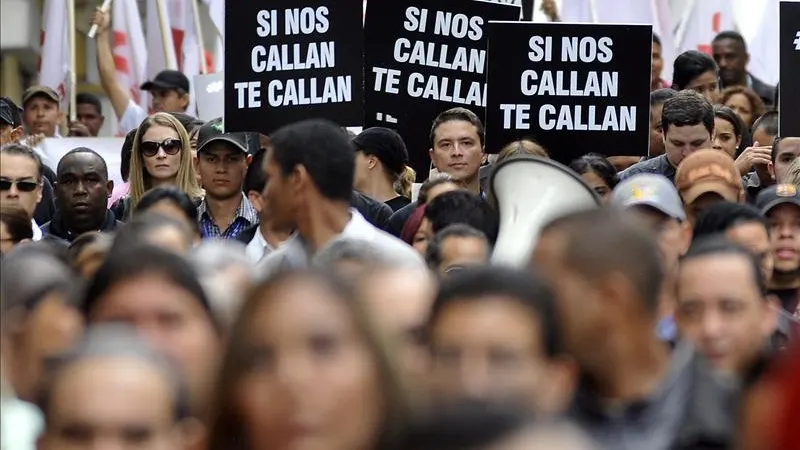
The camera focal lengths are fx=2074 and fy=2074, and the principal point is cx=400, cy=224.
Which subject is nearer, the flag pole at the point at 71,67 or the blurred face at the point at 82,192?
the blurred face at the point at 82,192

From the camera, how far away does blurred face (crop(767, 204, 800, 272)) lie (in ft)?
26.6

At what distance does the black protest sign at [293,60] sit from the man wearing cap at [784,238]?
255cm

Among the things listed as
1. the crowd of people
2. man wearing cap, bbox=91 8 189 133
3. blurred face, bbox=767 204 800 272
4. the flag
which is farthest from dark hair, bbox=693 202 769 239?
the flag

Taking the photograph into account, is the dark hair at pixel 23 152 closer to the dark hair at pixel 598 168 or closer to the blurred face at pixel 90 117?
the dark hair at pixel 598 168

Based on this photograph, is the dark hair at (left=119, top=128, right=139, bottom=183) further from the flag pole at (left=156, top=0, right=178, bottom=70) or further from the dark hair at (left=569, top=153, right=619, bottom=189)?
the flag pole at (left=156, top=0, right=178, bottom=70)

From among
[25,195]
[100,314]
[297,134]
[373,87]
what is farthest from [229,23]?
[100,314]

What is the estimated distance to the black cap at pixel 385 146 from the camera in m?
10.1

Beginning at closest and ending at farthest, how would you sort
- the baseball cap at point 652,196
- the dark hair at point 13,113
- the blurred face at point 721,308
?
the blurred face at point 721,308, the baseball cap at point 652,196, the dark hair at point 13,113

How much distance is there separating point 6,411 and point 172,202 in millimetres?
2768

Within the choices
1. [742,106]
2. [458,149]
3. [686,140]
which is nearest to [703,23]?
[742,106]

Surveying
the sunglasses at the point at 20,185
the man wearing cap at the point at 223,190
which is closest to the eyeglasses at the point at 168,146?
the man wearing cap at the point at 223,190

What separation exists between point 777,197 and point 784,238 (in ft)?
0.75

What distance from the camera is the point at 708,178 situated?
807 centimetres

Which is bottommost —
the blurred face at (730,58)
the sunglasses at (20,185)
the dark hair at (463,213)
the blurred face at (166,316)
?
the blurred face at (166,316)
